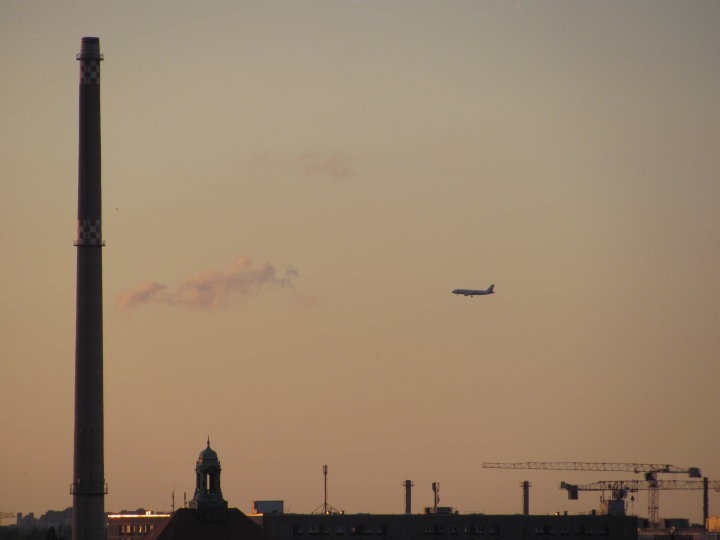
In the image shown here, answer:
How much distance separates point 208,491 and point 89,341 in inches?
891

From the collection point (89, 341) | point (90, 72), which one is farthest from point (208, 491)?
point (90, 72)

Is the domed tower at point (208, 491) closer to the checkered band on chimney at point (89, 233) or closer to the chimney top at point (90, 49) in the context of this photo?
the checkered band on chimney at point (89, 233)

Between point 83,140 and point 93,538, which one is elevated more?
point 83,140

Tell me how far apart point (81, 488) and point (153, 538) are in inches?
403

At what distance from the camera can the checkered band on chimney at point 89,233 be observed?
190 m

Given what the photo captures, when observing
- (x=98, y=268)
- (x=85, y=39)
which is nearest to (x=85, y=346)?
(x=98, y=268)

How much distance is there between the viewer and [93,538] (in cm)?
18950

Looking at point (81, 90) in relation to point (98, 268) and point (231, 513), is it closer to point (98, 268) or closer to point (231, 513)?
point (98, 268)

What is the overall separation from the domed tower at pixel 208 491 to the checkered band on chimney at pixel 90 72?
46.0 meters

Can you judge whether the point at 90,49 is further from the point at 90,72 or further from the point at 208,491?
the point at 208,491

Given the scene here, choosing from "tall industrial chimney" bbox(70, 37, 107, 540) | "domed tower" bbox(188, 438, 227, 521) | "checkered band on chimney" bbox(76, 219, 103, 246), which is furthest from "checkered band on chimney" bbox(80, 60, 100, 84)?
"domed tower" bbox(188, 438, 227, 521)

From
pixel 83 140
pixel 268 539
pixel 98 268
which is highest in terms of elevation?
pixel 83 140

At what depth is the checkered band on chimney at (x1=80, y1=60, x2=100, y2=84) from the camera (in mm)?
194875

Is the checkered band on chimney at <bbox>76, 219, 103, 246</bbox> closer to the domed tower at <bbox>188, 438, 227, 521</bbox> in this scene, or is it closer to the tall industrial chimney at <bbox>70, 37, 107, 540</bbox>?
the tall industrial chimney at <bbox>70, 37, 107, 540</bbox>
